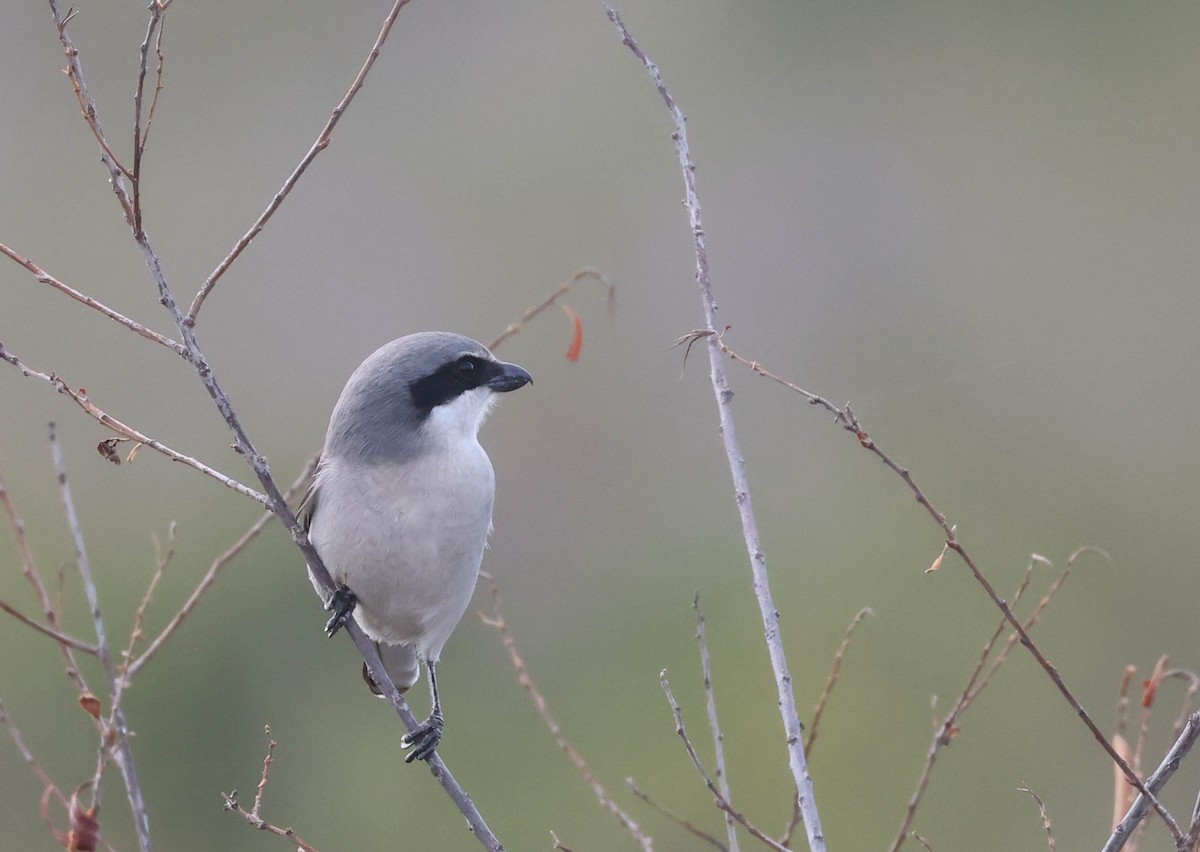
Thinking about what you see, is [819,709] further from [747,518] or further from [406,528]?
[406,528]

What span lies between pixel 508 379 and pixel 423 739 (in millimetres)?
923

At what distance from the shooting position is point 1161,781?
1.91 meters

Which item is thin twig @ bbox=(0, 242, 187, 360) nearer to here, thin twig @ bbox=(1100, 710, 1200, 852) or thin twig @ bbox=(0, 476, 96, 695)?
thin twig @ bbox=(0, 476, 96, 695)

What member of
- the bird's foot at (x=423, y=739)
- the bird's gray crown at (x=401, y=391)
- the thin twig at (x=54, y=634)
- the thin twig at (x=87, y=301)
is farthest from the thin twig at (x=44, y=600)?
the bird's gray crown at (x=401, y=391)

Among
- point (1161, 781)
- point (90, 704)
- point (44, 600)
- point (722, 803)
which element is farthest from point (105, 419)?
point (1161, 781)

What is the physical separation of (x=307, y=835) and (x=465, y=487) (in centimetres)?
867

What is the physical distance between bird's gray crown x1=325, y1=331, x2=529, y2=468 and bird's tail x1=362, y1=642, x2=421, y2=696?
2.22 ft

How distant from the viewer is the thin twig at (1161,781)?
184 cm

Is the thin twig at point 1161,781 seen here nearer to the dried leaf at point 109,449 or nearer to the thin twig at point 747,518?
the thin twig at point 747,518

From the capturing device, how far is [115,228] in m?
15.8

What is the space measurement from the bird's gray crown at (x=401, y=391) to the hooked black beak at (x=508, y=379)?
1.6 inches

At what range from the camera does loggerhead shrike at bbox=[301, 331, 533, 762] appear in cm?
320

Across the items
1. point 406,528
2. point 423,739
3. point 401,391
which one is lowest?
point 423,739

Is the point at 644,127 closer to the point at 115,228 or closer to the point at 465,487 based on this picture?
the point at 115,228
